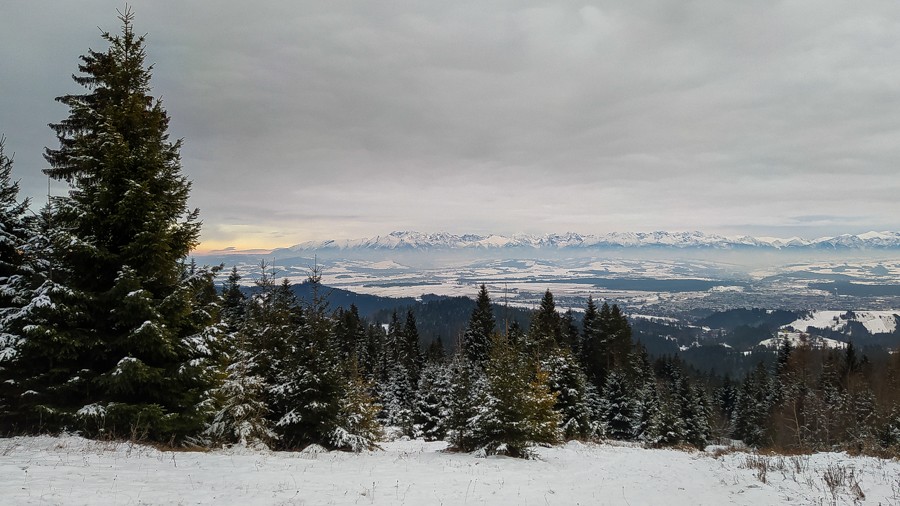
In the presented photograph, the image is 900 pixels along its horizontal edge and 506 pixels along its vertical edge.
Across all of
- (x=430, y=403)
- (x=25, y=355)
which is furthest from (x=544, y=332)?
(x=25, y=355)

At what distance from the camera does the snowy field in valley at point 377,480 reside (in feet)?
23.4

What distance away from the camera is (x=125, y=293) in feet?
36.1

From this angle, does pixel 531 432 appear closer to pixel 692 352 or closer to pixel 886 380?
pixel 886 380

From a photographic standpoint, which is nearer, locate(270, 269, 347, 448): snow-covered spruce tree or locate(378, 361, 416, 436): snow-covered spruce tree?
locate(270, 269, 347, 448): snow-covered spruce tree

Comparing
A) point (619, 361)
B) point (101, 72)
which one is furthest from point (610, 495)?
point (619, 361)

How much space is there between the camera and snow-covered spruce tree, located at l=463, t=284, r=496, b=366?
47094 millimetres

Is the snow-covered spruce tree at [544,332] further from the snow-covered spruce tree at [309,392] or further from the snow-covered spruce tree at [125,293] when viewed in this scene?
the snow-covered spruce tree at [125,293]

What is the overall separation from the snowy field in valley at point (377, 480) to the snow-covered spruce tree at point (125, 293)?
4.45 feet

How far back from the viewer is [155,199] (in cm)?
1220

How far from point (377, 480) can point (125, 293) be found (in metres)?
7.67

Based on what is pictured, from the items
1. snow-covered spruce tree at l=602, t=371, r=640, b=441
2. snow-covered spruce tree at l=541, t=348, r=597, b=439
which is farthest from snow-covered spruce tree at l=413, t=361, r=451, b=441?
snow-covered spruce tree at l=602, t=371, r=640, b=441

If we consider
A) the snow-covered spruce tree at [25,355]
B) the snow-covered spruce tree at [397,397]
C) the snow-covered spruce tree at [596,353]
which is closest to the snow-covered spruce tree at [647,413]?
the snow-covered spruce tree at [596,353]

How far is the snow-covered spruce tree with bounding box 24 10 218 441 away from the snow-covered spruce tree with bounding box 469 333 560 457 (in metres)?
8.70

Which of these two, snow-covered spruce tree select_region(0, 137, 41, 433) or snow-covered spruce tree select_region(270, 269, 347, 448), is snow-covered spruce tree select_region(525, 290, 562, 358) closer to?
snow-covered spruce tree select_region(270, 269, 347, 448)
